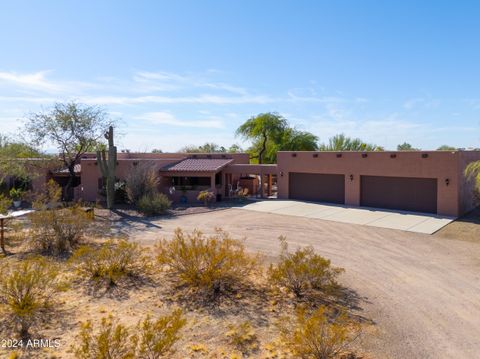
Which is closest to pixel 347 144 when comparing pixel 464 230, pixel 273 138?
pixel 273 138

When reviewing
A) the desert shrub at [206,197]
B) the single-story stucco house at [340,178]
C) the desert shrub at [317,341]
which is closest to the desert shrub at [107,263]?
the desert shrub at [317,341]

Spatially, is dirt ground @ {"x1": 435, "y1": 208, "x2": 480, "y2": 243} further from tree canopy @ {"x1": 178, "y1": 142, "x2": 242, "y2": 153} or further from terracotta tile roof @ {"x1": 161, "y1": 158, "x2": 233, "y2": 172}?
tree canopy @ {"x1": 178, "y1": 142, "x2": 242, "y2": 153}

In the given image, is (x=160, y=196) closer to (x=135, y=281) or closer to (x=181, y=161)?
(x=181, y=161)

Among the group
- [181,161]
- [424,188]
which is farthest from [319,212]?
[181,161]

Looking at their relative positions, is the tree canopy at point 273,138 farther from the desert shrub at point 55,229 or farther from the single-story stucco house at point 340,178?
the desert shrub at point 55,229

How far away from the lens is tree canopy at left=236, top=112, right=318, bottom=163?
46.5 meters

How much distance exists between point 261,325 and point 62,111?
24202 mm

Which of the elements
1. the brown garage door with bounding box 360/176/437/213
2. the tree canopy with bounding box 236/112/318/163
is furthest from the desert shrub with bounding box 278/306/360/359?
the tree canopy with bounding box 236/112/318/163

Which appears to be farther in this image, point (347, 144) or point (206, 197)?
point (347, 144)

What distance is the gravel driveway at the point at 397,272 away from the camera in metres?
7.05

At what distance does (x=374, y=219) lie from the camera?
2066cm

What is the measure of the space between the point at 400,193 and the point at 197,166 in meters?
15.2

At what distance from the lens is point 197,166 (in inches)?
1148

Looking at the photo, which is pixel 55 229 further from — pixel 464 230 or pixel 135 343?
pixel 464 230
